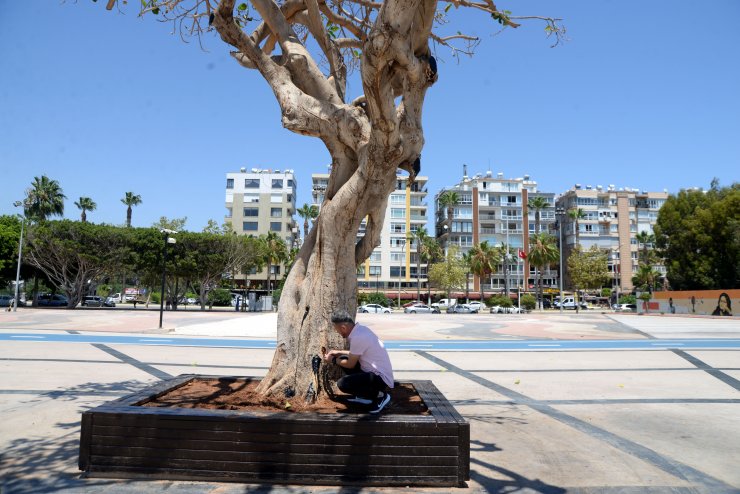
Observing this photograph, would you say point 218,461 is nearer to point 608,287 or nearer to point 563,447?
point 563,447

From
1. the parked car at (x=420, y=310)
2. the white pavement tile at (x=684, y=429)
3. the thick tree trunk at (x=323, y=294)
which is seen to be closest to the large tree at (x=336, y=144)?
the thick tree trunk at (x=323, y=294)

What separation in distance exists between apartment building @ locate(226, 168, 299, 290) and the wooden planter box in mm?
79172

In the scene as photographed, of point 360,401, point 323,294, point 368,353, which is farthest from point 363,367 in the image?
point 323,294

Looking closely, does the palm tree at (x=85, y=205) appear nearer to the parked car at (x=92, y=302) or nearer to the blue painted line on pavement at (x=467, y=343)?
the parked car at (x=92, y=302)

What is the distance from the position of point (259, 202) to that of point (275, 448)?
81.8 m

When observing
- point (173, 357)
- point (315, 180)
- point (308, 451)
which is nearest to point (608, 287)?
point (315, 180)

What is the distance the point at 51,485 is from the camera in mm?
3990

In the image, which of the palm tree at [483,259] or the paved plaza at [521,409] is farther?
the palm tree at [483,259]

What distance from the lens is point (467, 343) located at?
60.6ft

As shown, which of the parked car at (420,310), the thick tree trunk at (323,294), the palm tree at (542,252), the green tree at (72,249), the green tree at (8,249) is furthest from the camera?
the palm tree at (542,252)

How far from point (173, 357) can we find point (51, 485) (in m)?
9.03

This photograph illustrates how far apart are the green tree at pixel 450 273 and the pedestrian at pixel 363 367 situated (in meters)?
61.0

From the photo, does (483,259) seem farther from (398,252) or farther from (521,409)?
(521,409)

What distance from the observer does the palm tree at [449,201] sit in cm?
8031
